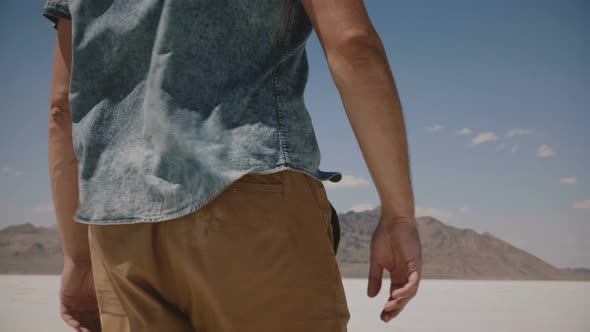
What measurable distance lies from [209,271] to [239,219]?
0.10m

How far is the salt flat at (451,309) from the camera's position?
17.6 ft

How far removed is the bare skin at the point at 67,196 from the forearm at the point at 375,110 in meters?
0.70

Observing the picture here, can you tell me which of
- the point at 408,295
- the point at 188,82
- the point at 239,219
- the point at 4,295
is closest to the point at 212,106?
the point at 188,82

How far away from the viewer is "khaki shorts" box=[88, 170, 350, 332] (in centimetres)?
99

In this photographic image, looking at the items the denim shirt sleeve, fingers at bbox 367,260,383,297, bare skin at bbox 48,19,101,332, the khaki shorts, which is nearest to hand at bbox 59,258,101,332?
bare skin at bbox 48,19,101,332

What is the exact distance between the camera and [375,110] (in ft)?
3.50

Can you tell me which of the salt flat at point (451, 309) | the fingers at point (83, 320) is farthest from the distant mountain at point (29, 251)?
the fingers at point (83, 320)

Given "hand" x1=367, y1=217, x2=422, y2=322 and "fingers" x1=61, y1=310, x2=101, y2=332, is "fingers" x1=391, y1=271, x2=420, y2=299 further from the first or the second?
"fingers" x1=61, y1=310, x2=101, y2=332

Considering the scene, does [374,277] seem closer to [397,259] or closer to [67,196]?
[397,259]

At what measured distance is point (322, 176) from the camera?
→ 1110mm

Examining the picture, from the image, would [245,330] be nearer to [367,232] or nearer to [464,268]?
[464,268]

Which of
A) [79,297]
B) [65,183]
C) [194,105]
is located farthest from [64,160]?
[194,105]

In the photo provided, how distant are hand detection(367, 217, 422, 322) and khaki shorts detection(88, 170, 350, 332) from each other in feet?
0.41

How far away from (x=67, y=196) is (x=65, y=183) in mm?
31
